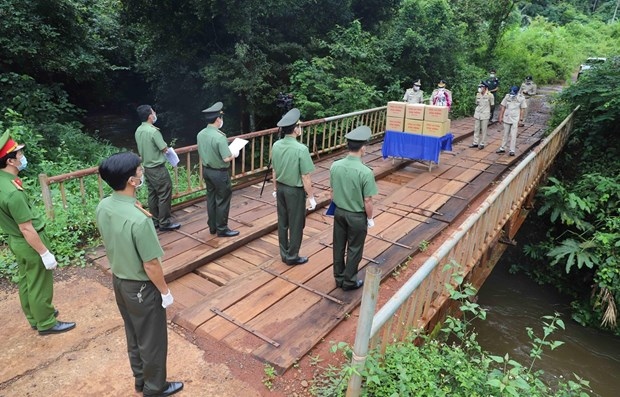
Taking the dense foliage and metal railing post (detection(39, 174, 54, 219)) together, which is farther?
the dense foliage

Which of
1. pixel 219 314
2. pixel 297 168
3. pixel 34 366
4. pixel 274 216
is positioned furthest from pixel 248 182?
pixel 34 366

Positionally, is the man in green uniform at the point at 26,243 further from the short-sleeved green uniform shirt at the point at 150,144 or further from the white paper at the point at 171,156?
the white paper at the point at 171,156

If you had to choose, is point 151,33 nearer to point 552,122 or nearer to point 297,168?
point 297,168

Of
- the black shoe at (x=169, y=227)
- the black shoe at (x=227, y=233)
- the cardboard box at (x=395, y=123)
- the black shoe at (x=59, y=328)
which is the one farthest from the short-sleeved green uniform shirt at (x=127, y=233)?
the cardboard box at (x=395, y=123)

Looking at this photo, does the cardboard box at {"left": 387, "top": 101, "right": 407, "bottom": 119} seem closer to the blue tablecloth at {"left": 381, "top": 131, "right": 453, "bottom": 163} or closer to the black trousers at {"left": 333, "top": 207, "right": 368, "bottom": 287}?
the blue tablecloth at {"left": 381, "top": 131, "right": 453, "bottom": 163}

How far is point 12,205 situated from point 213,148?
2.38m

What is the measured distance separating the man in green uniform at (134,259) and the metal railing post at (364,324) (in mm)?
1409

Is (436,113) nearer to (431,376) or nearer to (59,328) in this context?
(431,376)

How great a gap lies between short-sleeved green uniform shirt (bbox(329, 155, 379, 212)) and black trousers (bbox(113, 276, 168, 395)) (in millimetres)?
2157

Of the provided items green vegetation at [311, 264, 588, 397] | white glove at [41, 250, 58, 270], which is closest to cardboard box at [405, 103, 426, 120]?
green vegetation at [311, 264, 588, 397]

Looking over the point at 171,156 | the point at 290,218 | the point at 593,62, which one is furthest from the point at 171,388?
the point at 593,62

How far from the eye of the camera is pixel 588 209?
28.4ft

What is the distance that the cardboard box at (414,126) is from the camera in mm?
8742

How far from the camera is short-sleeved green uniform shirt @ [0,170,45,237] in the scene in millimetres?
3514
